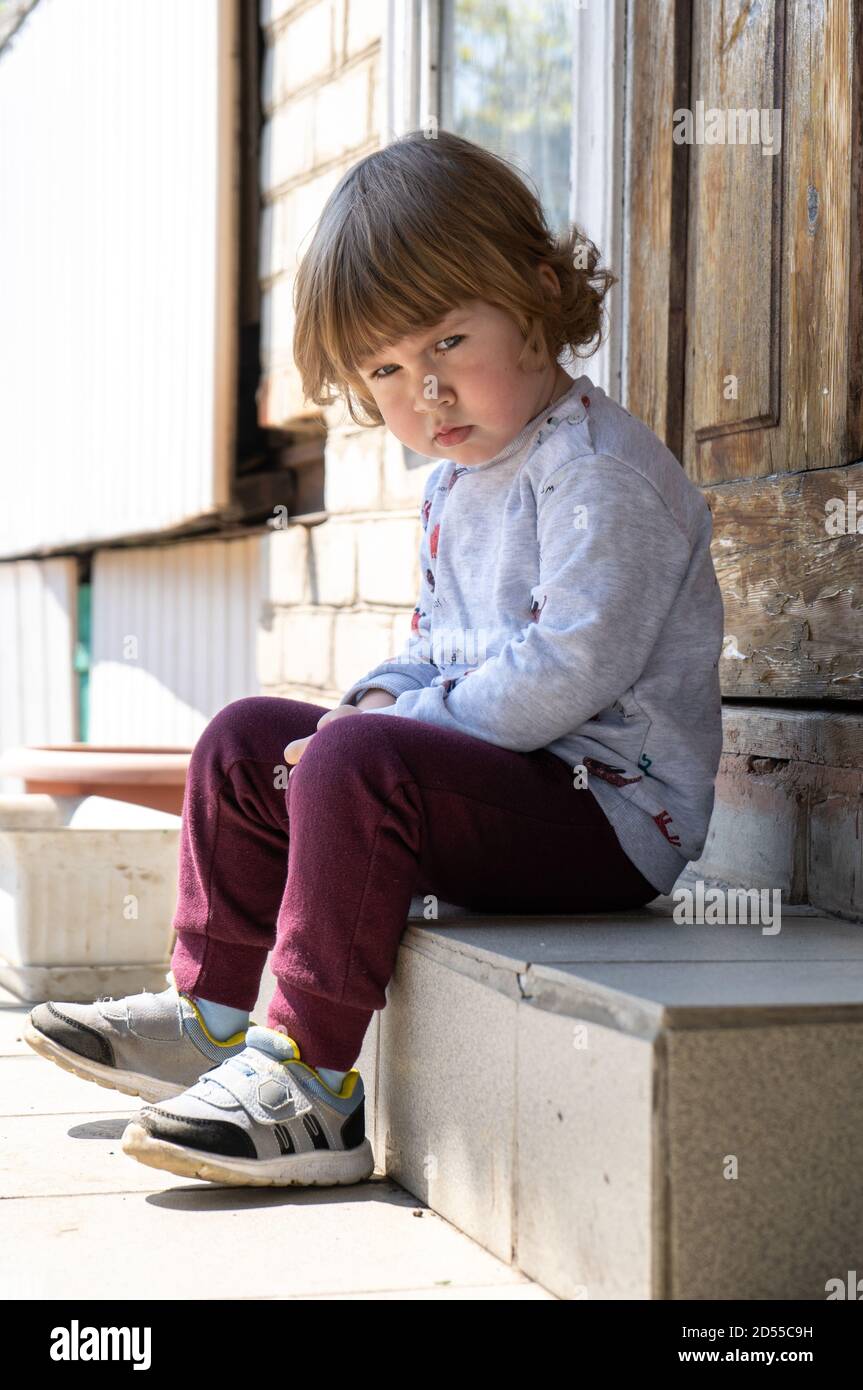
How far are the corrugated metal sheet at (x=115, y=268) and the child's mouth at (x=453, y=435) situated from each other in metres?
2.69

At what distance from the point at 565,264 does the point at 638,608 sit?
0.56 m

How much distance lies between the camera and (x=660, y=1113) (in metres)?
1.35

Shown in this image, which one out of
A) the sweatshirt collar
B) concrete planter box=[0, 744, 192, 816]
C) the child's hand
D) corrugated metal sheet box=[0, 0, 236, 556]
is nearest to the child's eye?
the sweatshirt collar

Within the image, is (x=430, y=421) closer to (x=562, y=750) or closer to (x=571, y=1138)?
(x=562, y=750)

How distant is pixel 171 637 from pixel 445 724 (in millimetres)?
3941

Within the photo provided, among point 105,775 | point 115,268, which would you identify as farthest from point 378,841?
point 115,268

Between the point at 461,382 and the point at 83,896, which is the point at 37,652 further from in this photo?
the point at 461,382

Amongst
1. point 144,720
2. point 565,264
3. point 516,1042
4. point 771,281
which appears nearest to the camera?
point 516,1042

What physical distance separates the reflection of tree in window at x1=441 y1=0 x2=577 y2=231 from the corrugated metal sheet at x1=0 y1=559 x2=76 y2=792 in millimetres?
3607

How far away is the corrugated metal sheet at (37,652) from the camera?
6672 millimetres

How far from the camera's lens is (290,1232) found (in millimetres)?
A: 1708

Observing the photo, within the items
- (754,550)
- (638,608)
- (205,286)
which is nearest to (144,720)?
(205,286)

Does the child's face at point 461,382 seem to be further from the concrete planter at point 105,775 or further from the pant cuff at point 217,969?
the concrete planter at point 105,775

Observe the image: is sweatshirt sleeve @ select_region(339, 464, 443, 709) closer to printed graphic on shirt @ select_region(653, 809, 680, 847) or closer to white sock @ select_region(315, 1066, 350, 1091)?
printed graphic on shirt @ select_region(653, 809, 680, 847)
